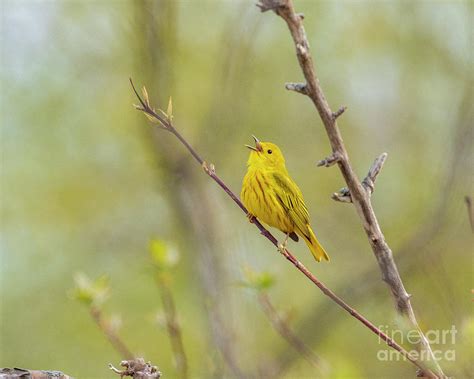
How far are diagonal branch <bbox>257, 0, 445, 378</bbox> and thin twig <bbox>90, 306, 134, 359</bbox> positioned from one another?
77 cm

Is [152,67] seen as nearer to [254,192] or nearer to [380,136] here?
[254,192]

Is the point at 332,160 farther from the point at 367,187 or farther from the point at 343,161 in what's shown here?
the point at 367,187

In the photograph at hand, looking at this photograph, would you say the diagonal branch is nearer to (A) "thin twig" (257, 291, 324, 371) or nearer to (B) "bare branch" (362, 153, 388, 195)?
(B) "bare branch" (362, 153, 388, 195)

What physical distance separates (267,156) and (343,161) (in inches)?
82.6

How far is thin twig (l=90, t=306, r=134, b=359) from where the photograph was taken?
1934mm

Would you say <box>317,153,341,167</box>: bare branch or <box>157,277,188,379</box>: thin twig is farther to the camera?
<box>157,277,188,379</box>: thin twig

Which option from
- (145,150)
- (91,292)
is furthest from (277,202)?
(145,150)

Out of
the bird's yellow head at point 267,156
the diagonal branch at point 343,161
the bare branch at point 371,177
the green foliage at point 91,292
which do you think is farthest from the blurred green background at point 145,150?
the diagonal branch at point 343,161

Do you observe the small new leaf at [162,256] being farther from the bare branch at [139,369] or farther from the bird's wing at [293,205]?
the bird's wing at [293,205]

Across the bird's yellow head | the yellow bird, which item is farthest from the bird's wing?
the bird's yellow head

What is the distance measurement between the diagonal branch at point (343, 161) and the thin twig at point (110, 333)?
0.77 metres

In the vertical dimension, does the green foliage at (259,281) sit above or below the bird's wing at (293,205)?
below

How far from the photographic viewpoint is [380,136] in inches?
425

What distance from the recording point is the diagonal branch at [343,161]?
4.08 ft
